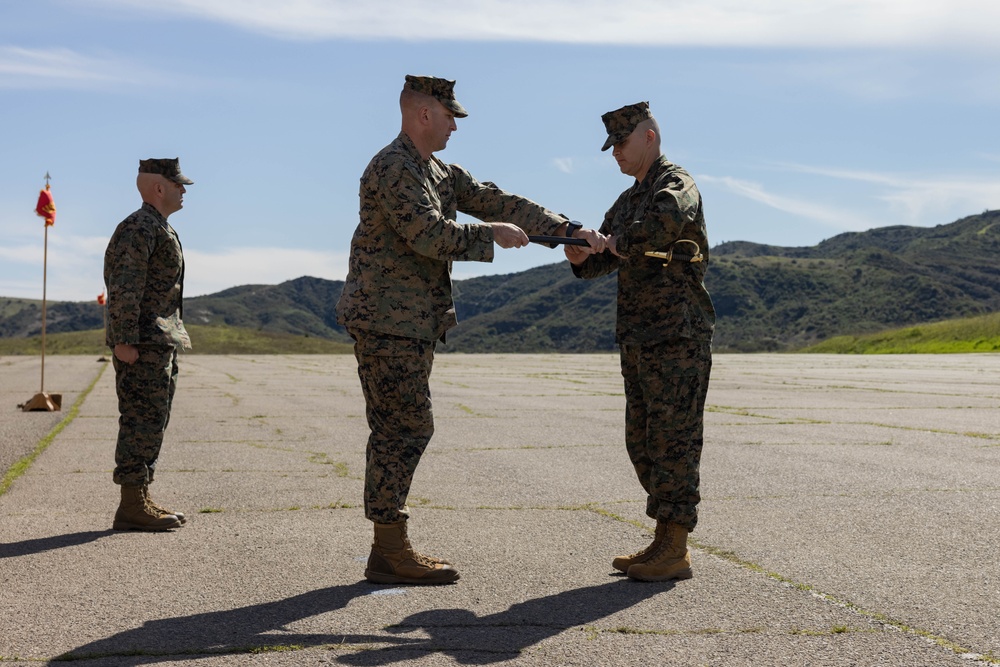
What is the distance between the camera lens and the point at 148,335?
592 centimetres

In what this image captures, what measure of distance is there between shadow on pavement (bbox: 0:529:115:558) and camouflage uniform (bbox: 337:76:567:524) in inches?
70.4

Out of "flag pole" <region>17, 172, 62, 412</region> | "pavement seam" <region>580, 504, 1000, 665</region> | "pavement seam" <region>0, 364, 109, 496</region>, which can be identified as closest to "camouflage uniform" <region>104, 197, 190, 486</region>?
"pavement seam" <region>0, 364, 109, 496</region>

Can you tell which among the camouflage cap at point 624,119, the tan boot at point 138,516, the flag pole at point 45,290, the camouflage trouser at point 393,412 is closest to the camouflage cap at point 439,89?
the camouflage cap at point 624,119

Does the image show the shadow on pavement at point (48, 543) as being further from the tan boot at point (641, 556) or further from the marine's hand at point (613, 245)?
the marine's hand at point (613, 245)

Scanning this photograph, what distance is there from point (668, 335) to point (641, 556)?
0.97 m

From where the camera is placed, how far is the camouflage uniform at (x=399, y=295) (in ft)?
14.7

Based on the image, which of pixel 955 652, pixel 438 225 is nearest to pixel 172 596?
pixel 438 225

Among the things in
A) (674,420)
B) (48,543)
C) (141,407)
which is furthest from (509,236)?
(48,543)

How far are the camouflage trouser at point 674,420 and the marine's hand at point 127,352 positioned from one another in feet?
9.34

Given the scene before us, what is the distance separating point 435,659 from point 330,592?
105cm

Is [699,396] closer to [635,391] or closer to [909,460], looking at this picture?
[635,391]

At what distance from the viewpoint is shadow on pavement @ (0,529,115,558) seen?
516 centimetres

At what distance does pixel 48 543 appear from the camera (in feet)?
17.7

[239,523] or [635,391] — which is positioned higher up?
[635,391]
